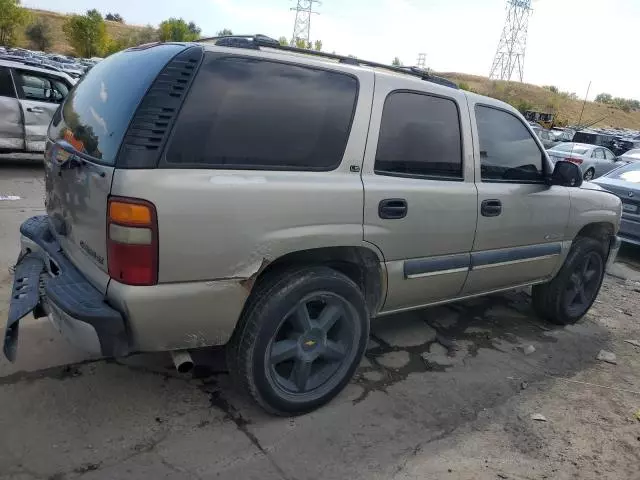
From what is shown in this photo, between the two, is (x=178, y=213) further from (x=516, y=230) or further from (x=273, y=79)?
(x=516, y=230)

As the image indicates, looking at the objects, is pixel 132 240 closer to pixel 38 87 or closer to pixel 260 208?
pixel 260 208

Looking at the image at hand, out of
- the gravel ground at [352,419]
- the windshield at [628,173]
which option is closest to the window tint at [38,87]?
the gravel ground at [352,419]

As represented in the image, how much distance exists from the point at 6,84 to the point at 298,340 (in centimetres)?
832

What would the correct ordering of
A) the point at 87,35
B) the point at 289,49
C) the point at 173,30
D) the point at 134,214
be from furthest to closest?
the point at 173,30, the point at 87,35, the point at 289,49, the point at 134,214

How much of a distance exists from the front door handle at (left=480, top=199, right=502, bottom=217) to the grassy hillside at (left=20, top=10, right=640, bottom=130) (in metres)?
74.9

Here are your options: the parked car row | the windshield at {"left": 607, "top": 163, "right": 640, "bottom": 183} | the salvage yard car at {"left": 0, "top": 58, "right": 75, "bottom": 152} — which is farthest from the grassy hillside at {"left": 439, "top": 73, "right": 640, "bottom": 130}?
the salvage yard car at {"left": 0, "top": 58, "right": 75, "bottom": 152}

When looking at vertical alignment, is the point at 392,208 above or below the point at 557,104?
below

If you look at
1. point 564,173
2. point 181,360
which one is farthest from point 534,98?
point 181,360

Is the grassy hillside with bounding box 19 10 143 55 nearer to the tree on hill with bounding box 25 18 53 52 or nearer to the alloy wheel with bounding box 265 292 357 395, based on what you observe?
the tree on hill with bounding box 25 18 53 52

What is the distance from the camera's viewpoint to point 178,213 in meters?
2.31

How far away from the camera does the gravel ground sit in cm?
256

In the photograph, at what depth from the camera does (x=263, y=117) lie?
2.60 meters

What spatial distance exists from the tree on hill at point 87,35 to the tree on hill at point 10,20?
5.44 m

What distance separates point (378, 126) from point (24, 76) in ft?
27.1
